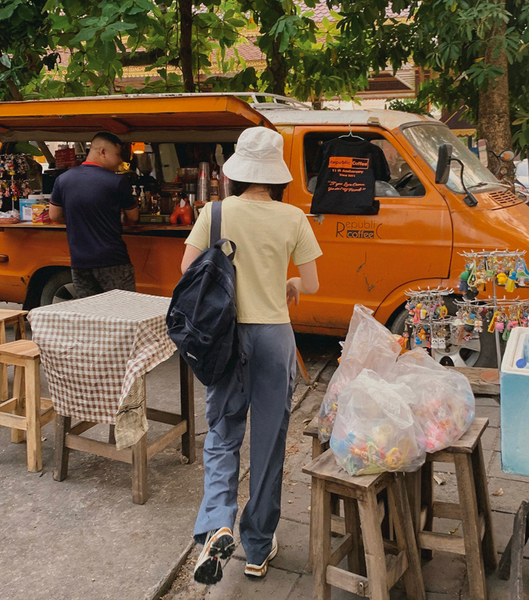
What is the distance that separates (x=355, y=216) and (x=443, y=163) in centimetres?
88

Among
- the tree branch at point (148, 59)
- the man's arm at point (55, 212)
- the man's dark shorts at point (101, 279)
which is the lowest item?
the man's dark shorts at point (101, 279)

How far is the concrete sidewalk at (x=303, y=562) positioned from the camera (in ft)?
9.51

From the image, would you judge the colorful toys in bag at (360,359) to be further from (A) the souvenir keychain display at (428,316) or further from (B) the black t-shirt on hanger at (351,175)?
(B) the black t-shirt on hanger at (351,175)

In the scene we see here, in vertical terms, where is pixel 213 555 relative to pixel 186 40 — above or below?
below

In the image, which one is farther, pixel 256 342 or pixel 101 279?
pixel 101 279

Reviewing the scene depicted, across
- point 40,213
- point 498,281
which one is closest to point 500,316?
point 498,281

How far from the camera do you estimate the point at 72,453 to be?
4344mm

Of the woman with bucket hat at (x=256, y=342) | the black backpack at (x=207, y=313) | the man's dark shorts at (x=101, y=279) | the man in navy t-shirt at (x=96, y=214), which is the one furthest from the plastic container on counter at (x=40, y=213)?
the black backpack at (x=207, y=313)

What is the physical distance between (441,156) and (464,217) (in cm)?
58

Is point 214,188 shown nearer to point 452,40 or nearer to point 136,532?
point 452,40

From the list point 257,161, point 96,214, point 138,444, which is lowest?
point 138,444

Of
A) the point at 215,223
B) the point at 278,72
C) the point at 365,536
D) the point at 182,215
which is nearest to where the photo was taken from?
the point at 365,536

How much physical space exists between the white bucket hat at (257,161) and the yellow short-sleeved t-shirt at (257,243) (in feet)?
0.33

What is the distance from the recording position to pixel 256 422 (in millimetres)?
2949
